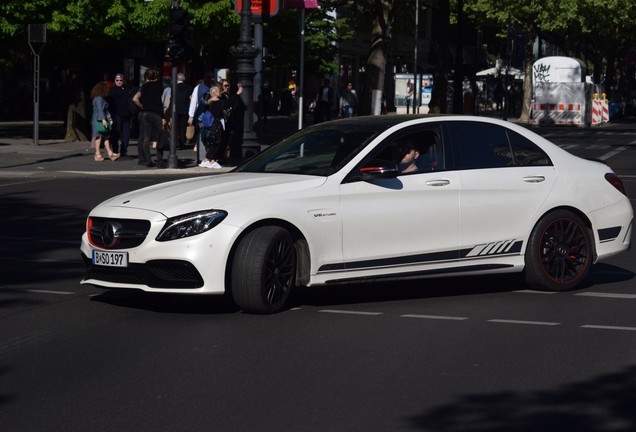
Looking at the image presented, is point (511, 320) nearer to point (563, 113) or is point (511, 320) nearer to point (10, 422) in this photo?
point (10, 422)

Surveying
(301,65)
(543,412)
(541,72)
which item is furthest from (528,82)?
(543,412)

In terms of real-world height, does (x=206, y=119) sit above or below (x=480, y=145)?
above

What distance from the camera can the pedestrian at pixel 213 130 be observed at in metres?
26.5

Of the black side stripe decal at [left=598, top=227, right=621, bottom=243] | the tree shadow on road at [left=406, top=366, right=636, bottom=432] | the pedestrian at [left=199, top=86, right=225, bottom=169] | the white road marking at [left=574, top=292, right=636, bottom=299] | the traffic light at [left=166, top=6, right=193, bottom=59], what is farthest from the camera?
the pedestrian at [left=199, top=86, right=225, bottom=169]

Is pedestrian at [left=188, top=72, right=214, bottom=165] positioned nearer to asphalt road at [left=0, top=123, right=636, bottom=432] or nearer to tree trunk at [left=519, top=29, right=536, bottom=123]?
asphalt road at [left=0, top=123, right=636, bottom=432]

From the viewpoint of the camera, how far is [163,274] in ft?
30.3

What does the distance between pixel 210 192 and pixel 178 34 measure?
55.9 ft

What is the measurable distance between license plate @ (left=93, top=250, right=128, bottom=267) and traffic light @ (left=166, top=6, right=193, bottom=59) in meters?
16.7

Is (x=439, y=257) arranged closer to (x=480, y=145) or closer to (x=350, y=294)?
(x=350, y=294)

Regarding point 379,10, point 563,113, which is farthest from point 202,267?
point 563,113

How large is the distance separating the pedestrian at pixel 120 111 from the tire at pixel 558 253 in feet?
60.9

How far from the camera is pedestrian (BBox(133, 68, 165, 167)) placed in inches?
1006

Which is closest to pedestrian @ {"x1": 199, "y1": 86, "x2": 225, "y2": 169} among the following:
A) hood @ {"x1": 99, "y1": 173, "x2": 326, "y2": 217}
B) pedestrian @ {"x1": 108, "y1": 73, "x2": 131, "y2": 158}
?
pedestrian @ {"x1": 108, "y1": 73, "x2": 131, "y2": 158}

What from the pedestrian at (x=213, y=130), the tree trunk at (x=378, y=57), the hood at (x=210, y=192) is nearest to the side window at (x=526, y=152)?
the hood at (x=210, y=192)
